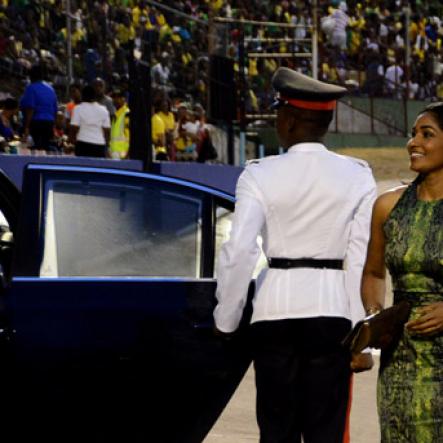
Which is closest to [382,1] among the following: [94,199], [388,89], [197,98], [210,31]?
[388,89]

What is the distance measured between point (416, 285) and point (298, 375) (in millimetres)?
698

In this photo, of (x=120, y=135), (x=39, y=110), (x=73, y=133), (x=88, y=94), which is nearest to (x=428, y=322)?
(x=88, y=94)

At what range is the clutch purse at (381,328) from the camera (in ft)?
13.9

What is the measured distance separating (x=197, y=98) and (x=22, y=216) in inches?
686

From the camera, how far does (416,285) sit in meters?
4.31

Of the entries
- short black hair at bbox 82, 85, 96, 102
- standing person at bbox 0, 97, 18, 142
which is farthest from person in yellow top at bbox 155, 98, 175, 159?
short black hair at bbox 82, 85, 96, 102

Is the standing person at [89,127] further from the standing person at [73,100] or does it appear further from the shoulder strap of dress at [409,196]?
the shoulder strap of dress at [409,196]

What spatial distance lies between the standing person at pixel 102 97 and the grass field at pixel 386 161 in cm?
898

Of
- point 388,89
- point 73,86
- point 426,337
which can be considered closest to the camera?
point 426,337

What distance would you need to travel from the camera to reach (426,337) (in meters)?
4.26

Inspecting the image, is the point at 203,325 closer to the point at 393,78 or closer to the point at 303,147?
the point at 303,147

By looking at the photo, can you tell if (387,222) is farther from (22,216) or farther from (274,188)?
(22,216)

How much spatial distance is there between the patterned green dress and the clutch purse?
0.11 feet

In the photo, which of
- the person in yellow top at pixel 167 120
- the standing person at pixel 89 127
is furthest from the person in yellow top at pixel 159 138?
the standing person at pixel 89 127
